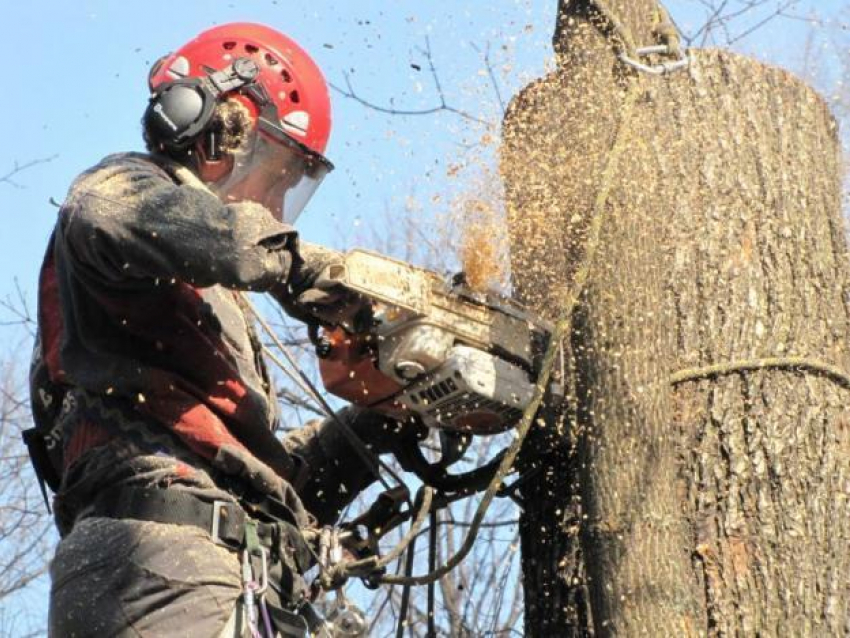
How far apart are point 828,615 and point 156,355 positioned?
1.82 m

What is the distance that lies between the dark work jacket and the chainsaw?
1.10 ft

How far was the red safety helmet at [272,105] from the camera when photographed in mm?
4289

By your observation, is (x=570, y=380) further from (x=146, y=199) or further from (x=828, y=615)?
(x=146, y=199)

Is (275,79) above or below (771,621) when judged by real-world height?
above

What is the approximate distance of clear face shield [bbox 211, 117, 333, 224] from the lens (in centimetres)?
427

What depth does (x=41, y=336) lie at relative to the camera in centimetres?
386

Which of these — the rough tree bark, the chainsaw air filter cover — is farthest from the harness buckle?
the rough tree bark

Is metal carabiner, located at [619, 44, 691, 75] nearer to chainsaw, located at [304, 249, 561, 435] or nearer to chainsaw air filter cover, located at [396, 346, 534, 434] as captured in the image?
chainsaw, located at [304, 249, 561, 435]

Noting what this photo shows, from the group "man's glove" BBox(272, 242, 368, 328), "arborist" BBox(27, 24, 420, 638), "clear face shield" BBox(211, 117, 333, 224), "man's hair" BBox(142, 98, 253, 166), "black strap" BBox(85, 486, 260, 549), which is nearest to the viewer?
"arborist" BBox(27, 24, 420, 638)

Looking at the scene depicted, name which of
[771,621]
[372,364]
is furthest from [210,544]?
[771,621]

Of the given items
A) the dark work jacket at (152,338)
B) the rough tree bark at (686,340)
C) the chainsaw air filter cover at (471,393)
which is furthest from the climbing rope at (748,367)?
the dark work jacket at (152,338)

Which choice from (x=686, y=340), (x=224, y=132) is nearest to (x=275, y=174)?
(x=224, y=132)

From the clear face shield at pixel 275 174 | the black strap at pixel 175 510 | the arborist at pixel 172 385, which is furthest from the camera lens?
the clear face shield at pixel 275 174

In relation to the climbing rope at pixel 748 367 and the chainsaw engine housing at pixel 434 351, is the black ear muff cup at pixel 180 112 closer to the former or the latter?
the chainsaw engine housing at pixel 434 351
